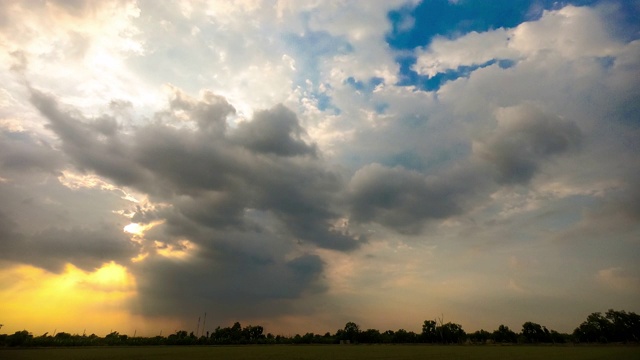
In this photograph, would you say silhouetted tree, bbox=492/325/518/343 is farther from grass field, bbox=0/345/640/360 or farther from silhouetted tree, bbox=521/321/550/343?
grass field, bbox=0/345/640/360

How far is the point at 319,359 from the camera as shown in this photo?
5297 centimetres

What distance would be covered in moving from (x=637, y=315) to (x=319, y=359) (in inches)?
7350

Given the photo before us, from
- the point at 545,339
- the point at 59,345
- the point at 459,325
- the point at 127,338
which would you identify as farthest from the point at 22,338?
the point at 545,339

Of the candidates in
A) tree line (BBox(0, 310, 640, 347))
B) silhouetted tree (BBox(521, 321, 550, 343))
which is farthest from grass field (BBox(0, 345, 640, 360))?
silhouetted tree (BBox(521, 321, 550, 343))

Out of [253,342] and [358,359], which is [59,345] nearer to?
[253,342]

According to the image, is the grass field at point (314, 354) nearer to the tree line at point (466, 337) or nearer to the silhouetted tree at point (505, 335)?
the tree line at point (466, 337)

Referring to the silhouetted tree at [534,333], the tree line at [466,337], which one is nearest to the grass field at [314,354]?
the tree line at [466,337]

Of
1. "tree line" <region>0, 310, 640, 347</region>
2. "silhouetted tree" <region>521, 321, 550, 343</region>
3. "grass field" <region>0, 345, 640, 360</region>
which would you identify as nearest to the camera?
"grass field" <region>0, 345, 640, 360</region>

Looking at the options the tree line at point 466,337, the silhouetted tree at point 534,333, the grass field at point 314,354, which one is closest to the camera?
the grass field at point 314,354

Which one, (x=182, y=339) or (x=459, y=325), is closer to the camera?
(x=182, y=339)

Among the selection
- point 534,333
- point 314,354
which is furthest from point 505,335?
point 314,354

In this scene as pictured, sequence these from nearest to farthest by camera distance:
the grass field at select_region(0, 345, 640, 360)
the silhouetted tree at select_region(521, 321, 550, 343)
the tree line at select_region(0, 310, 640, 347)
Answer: the grass field at select_region(0, 345, 640, 360), the tree line at select_region(0, 310, 640, 347), the silhouetted tree at select_region(521, 321, 550, 343)

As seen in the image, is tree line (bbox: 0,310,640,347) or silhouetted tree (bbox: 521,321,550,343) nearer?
tree line (bbox: 0,310,640,347)

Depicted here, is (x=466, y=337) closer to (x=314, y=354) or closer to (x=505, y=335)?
(x=505, y=335)
